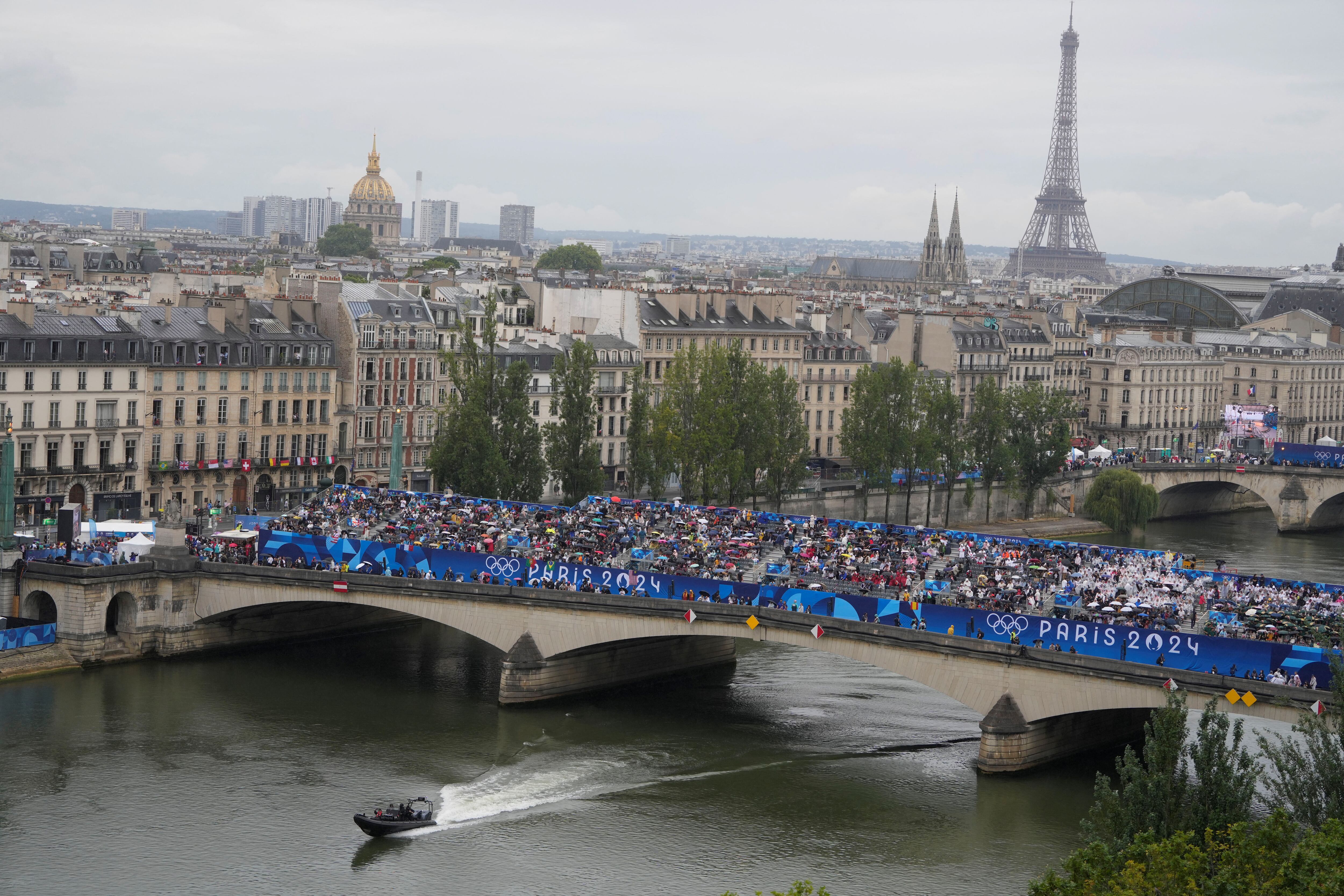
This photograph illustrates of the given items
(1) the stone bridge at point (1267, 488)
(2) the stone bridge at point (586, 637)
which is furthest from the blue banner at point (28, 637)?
(1) the stone bridge at point (1267, 488)

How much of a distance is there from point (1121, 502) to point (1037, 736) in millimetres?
60971

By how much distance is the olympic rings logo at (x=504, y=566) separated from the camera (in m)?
64.1

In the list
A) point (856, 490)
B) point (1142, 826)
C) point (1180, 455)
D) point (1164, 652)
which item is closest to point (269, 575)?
point (1164, 652)

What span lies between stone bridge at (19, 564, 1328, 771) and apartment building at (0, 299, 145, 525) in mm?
15319

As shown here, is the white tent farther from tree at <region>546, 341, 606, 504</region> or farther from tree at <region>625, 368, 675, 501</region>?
tree at <region>625, 368, 675, 501</region>

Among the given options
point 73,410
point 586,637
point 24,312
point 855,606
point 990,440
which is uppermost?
point 24,312

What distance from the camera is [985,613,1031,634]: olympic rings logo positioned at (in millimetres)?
55000

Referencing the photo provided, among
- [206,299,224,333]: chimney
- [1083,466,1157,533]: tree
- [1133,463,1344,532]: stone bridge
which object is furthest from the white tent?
[1133,463,1344,532]: stone bridge

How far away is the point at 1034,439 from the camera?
112625 mm

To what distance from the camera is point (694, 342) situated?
10575 centimetres

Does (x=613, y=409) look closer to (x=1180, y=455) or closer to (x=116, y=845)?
(x=1180, y=455)

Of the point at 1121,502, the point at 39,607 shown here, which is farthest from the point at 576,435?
the point at 1121,502

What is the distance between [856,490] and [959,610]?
5002 cm

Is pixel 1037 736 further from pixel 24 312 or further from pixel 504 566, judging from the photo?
pixel 24 312
